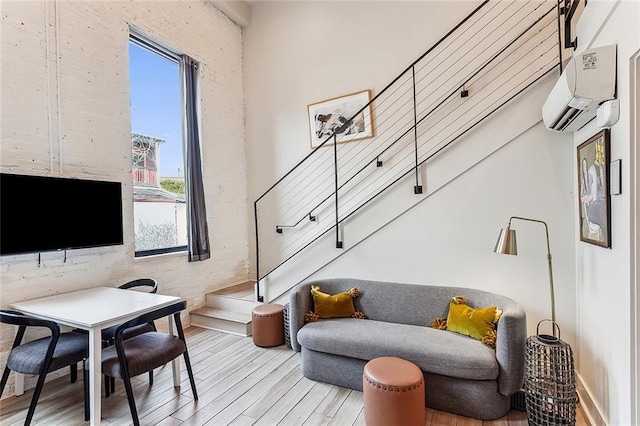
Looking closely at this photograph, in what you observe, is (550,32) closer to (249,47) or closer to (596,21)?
(596,21)

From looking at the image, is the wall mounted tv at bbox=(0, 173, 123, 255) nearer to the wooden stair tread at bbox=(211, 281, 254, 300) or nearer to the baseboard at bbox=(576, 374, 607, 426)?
the wooden stair tread at bbox=(211, 281, 254, 300)

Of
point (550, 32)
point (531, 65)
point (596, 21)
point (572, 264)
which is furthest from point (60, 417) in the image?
point (550, 32)

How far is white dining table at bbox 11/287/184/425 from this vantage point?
2.02 metres

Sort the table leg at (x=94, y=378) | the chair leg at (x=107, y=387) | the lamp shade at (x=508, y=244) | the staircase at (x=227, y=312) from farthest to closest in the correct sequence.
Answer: the staircase at (x=227, y=312) → the chair leg at (x=107, y=387) → the lamp shade at (x=508, y=244) → the table leg at (x=94, y=378)

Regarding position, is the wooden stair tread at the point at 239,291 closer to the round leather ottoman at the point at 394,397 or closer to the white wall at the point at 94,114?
the white wall at the point at 94,114

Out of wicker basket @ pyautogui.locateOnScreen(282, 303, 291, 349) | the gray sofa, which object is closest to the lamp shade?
the gray sofa

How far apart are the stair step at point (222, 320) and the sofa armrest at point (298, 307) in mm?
909

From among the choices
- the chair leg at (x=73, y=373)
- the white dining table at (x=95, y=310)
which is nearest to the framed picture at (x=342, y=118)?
the white dining table at (x=95, y=310)

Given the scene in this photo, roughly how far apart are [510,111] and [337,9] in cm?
278

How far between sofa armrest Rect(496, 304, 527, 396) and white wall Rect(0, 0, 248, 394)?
141 inches

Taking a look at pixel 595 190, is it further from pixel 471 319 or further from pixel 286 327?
pixel 286 327

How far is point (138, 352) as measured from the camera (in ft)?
7.41

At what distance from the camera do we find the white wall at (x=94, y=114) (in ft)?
8.69

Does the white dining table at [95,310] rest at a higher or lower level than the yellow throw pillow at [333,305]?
higher
